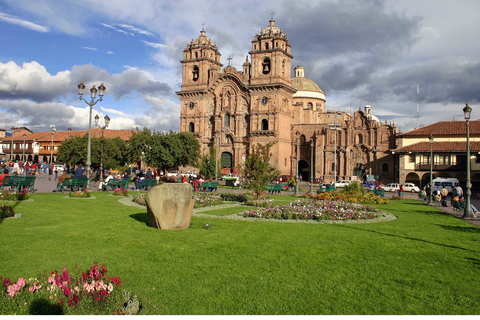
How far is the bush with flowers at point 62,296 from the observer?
4.69m

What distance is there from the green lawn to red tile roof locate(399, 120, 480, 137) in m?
40.1

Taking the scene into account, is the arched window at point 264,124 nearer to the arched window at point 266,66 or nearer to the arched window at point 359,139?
the arched window at point 266,66

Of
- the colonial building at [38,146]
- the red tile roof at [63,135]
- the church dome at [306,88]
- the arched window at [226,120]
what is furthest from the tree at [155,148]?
the colonial building at [38,146]

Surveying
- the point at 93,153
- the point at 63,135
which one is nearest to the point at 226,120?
the point at 93,153

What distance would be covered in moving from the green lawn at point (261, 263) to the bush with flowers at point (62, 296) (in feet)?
1.70

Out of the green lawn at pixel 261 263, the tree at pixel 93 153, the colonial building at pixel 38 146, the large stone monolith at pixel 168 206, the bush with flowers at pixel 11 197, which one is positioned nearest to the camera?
the green lawn at pixel 261 263

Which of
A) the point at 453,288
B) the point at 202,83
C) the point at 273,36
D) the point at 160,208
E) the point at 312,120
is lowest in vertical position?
the point at 453,288

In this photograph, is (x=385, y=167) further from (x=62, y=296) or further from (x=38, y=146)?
(x=38, y=146)

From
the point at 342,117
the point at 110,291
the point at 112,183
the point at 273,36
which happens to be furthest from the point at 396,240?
the point at 342,117

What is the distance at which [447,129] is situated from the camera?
4753 cm

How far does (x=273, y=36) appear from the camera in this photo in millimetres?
54625

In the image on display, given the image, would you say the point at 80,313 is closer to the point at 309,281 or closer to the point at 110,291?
the point at 110,291

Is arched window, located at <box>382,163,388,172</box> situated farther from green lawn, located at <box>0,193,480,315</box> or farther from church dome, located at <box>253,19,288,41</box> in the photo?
green lawn, located at <box>0,193,480,315</box>

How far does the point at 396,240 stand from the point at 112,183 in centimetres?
1856
